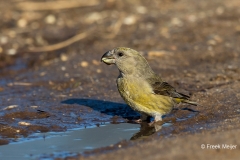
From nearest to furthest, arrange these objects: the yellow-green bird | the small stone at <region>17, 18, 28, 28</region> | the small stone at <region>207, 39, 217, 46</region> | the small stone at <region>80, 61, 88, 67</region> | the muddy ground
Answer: the muddy ground, the yellow-green bird, the small stone at <region>80, 61, 88, 67</region>, the small stone at <region>207, 39, 217, 46</region>, the small stone at <region>17, 18, 28, 28</region>

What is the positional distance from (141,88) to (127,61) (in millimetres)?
470

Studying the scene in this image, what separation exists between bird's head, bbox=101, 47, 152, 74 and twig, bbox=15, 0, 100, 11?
7726 millimetres

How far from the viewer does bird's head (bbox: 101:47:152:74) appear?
299 inches

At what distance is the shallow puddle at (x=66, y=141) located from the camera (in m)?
6.46

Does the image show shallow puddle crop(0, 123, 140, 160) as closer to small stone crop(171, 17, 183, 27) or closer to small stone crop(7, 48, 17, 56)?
small stone crop(7, 48, 17, 56)

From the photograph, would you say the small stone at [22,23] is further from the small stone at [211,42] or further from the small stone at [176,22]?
the small stone at [211,42]

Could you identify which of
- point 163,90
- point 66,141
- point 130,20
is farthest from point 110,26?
point 66,141

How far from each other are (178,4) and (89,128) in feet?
27.1

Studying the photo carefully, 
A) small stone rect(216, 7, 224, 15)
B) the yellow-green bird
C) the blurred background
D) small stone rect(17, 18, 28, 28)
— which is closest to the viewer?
the yellow-green bird

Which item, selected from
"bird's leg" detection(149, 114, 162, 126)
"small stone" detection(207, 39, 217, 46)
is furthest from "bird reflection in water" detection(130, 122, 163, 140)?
"small stone" detection(207, 39, 217, 46)

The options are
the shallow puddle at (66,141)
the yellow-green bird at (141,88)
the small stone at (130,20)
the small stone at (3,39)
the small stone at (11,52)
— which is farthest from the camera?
the small stone at (130,20)

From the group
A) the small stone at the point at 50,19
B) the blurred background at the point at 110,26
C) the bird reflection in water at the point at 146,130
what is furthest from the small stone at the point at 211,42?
the bird reflection in water at the point at 146,130

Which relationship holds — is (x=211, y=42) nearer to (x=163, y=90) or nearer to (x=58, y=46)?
(x=58, y=46)

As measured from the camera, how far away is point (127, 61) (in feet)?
25.1
